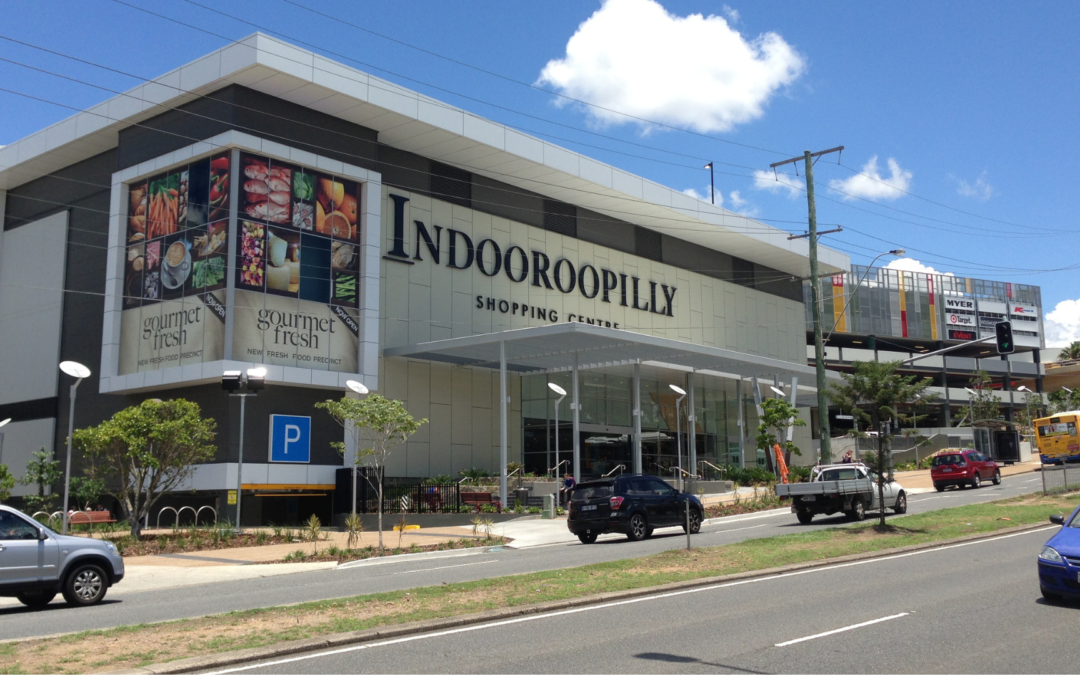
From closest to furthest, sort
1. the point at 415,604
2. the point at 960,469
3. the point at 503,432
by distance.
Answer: the point at 415,604 → the point at 503,432 → the point at 960,469

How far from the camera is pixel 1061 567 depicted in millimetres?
11461

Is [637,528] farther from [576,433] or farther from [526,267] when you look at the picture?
[526,267]

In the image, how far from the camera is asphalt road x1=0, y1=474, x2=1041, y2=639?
13.2 meters

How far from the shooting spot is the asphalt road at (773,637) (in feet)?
29.0

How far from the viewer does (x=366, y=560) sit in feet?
73.9

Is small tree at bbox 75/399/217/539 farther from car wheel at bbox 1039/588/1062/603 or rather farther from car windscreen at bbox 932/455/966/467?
car windscreen at bbox 932/455/966/467

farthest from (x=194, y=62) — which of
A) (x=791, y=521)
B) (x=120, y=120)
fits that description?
(x=791, y=521)

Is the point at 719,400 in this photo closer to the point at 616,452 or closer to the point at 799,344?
the point at 616,452

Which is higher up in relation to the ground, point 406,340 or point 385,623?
point 406,340

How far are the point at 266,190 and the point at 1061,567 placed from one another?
30.0m

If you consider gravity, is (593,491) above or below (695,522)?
above

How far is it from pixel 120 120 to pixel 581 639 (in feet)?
113

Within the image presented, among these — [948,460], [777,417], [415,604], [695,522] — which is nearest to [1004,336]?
[777,417]

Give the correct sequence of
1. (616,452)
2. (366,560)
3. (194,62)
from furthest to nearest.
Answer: (616,452), (194,62), (366,560)
